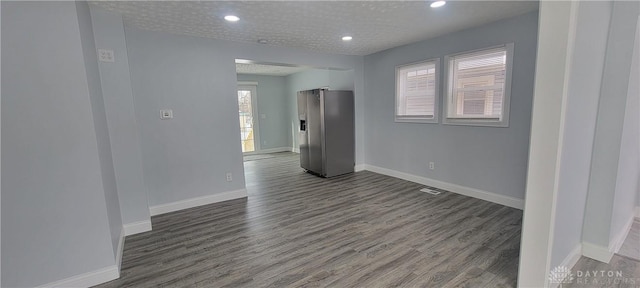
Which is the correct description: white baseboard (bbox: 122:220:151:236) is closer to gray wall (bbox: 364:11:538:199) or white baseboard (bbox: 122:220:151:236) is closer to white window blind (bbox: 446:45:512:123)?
gray wall (bbox: 364:11:538:199)

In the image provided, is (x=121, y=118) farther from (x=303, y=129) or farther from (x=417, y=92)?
(x=417, y=92)

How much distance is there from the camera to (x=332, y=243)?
2539 millimetres

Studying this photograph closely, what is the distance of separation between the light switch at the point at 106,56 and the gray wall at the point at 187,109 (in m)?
0.38

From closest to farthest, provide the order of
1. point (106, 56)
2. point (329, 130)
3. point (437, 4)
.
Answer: point (437, 4), point (106, 56), point (329, 130)

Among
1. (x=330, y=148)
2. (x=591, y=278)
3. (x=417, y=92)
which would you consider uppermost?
(x=417, y=92)

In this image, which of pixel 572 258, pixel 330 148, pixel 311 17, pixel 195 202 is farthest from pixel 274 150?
pixel 572 258

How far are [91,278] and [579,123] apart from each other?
12.1 feet

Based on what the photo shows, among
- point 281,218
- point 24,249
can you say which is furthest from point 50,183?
point 281,218

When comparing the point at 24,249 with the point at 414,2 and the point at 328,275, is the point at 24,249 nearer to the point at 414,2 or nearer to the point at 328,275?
the point at 328,275

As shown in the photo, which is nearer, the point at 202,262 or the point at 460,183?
the point at 202,262

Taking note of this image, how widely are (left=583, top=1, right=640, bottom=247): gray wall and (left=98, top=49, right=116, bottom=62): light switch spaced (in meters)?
4.34

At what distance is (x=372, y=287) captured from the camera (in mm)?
1903

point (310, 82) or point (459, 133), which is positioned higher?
point (310, 82)

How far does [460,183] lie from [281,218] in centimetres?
263
